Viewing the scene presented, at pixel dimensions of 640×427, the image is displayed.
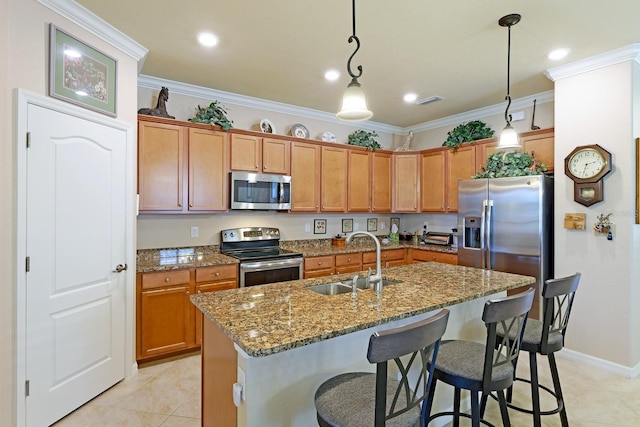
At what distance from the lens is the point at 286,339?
131 centimetres

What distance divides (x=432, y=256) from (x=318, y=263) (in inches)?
63.4

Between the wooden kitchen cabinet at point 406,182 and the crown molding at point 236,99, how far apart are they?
790mm

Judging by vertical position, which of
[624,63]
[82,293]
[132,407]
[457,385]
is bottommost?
[132,407]

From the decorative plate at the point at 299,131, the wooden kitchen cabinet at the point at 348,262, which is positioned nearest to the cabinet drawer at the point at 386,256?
the wooden kitchen cabinet at the point at 348,262

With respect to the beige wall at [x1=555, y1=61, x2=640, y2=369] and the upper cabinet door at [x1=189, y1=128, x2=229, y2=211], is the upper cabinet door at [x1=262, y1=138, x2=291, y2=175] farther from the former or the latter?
the beige wall at [x1=555, y1=61, x2=640, y2=369]

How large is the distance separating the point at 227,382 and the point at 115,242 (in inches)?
67.6

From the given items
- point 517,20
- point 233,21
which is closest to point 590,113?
point 517,20

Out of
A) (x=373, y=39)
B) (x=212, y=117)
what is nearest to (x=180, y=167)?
(x=212, y=117)

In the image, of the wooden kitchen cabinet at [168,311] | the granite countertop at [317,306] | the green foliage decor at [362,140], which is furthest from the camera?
the green foliage decor at [362,140]

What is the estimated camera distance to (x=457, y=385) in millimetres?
1681

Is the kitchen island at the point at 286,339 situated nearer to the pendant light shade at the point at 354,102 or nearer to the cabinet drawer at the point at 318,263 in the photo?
the pendant light shade at the point at 354,102

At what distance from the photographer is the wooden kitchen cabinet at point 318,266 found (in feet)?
13.3

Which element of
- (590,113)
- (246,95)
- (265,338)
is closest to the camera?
(265,338)

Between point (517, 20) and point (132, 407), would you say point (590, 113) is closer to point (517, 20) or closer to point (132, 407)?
point (517, 20)
